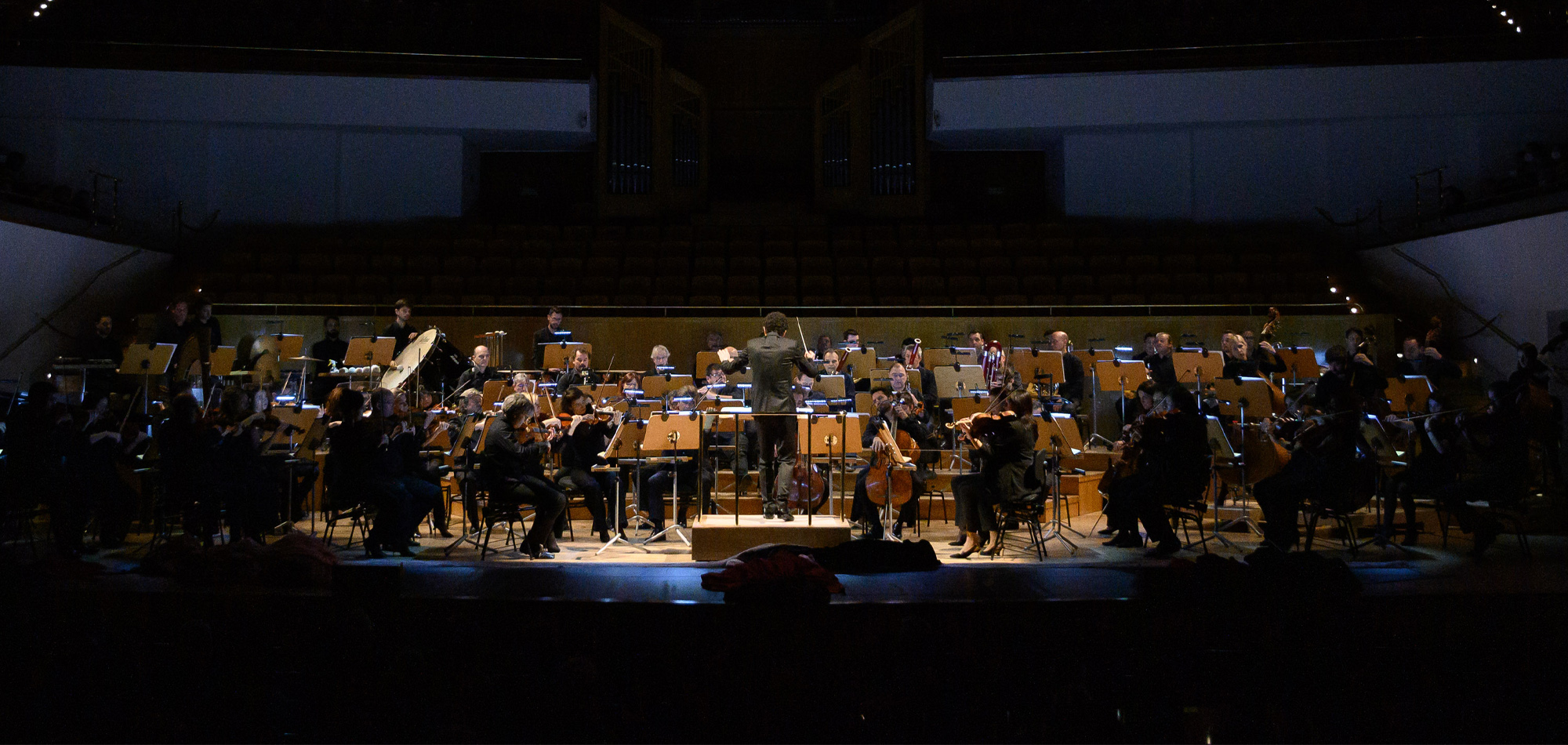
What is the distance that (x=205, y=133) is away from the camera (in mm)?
12656

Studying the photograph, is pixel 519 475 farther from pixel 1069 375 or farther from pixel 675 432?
pixel 1069 375

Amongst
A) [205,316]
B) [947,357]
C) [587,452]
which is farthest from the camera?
[947,357]

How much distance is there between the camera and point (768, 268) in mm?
11203

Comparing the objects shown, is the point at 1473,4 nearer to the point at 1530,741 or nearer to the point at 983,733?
the point at 1530,741

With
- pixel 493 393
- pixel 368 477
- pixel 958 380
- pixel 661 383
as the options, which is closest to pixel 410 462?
pixel 368 477

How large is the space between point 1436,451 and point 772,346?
430 centimetres

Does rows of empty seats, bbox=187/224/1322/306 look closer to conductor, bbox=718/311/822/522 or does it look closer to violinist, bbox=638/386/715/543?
violinist, bbox=638/386/715/543

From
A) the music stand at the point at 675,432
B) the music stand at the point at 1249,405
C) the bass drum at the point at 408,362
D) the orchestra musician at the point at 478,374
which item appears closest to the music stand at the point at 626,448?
the music stand at the point at 675,432

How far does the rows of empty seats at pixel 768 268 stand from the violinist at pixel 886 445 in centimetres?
392

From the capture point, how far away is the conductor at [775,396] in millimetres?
6008

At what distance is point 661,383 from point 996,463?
3.13 meters

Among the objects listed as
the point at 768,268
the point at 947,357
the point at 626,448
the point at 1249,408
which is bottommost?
the point at 626,448

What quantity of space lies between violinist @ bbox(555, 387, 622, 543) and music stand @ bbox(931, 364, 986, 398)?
276 cm

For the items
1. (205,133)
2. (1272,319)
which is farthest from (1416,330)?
(205,133)
